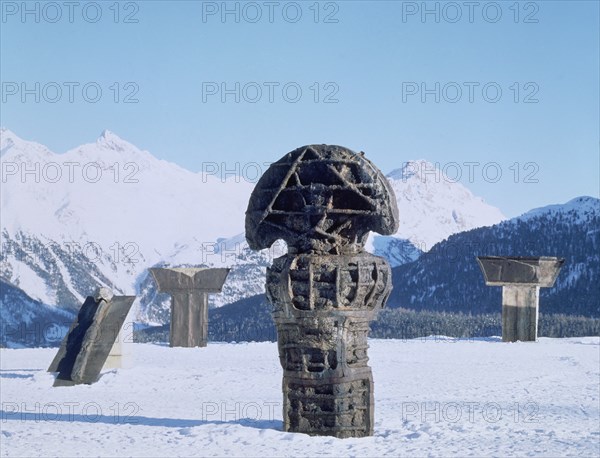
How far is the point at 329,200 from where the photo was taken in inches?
380

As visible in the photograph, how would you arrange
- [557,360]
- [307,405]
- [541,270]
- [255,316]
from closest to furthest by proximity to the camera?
[307,405]
[557,360]
[541,270]
[255,316]

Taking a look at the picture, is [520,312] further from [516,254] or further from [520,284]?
[516,254]

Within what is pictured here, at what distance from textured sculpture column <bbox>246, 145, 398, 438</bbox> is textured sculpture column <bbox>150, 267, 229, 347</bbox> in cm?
1125

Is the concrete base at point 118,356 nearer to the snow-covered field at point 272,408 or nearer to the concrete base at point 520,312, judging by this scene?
the snow-covered field at point 272,408

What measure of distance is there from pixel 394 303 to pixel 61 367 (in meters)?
99.2

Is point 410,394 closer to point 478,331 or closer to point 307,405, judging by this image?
point 307,405

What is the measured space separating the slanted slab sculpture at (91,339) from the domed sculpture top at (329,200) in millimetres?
5811

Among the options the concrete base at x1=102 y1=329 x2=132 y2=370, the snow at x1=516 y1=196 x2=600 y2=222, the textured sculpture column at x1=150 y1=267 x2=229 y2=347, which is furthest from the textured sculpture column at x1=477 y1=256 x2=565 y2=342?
the snow at x1=516 y1=196 x2=600 y2=222

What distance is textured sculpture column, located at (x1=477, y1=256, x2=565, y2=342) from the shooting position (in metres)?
22.2

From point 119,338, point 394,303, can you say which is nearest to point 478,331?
point 119,338

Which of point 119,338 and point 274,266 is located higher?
point 274,266

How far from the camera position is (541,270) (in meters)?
22.2

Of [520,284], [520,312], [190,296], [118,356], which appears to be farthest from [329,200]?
[520,312]

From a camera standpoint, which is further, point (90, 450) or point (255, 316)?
point (255, 316)
